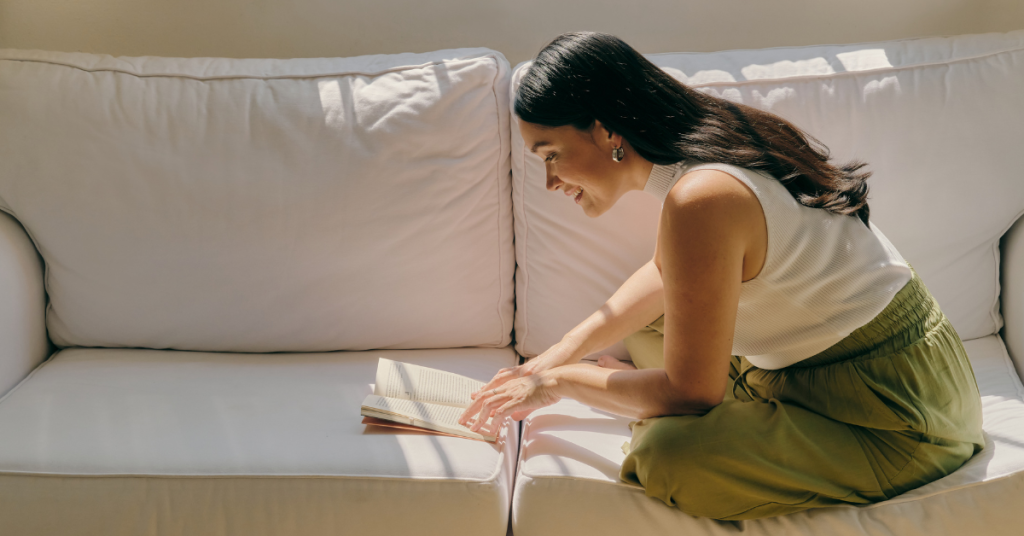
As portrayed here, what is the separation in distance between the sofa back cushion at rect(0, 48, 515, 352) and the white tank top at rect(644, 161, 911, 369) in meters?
0.58

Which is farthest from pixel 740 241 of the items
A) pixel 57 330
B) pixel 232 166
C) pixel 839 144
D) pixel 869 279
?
pixel 57 330

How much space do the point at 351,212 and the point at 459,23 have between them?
2.29 feet

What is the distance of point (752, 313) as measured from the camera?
1.15 m

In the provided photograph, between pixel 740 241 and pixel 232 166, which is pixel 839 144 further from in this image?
pixel 232 166

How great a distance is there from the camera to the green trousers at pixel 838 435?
105cm

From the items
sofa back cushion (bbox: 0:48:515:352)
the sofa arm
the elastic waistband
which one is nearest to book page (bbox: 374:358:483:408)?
sofa back cushion (bbox: 0:48:515:352)

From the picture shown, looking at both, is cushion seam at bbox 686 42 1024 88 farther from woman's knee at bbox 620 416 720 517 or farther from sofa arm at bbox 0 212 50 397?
sofa arm at bbox 0 212 50 397

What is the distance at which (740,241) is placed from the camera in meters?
0.99

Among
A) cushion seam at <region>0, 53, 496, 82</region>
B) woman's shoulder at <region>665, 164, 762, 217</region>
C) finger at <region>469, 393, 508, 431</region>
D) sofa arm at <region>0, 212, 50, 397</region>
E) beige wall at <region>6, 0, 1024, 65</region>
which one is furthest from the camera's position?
beige wall at <region>6, 0, 1024, 65</region>

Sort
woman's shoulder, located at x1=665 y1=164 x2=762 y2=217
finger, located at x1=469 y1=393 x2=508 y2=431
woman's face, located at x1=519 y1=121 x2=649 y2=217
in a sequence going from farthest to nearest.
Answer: finger, located at x1=469 y1=393 x2=508 y2=431, woman's face, located at x1=519 y1=121 x2=649 y2=217, woman's shoulder, located at x1=665 y1=164 x2=762 y2=217

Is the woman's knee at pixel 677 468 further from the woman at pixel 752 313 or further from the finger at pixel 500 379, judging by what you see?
the finger at pixel 500 379

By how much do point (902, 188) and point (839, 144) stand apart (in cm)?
17

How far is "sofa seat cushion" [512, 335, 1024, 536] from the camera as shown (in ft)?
3.38

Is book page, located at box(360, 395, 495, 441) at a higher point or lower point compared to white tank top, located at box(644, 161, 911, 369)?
lower
